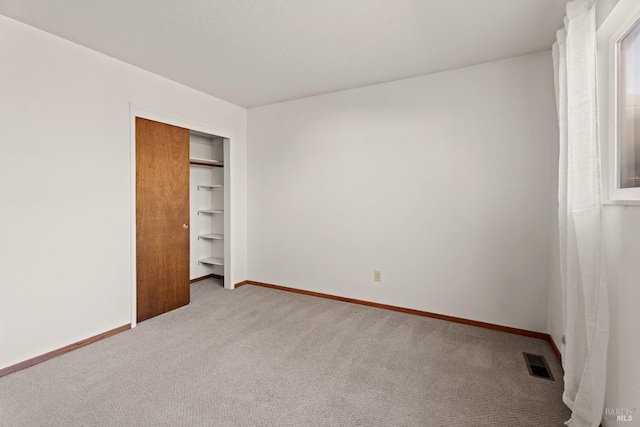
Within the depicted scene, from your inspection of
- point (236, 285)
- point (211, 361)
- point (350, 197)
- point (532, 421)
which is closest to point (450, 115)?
point (350, 197)

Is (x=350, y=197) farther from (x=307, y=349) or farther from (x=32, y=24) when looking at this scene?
(x=32, y=24)

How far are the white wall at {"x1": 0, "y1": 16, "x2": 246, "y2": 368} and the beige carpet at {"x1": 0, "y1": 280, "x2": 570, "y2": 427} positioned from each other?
12.8 inches

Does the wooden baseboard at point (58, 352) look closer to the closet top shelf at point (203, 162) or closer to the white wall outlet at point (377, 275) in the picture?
the closet top shelf at point (203, 162)

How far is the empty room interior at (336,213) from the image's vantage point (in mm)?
1769

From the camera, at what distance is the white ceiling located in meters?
2.13

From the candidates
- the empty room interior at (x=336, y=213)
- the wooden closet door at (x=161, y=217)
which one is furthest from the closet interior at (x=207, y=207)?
the wooden closet door at (x=161, y=217)

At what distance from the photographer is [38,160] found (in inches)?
95.0

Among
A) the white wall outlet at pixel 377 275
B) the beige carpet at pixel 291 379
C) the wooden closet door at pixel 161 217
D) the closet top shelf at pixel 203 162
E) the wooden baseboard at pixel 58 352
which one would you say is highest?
the closet top shelf at pixel 203 162

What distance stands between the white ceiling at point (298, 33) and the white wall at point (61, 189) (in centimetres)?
24

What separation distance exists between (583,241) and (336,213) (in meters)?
2.52

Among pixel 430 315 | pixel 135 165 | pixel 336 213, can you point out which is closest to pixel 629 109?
pixel 430 315

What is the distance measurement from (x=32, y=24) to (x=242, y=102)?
2204 millimetres

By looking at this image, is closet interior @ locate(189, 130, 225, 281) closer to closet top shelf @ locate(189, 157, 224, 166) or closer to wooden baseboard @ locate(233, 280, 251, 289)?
closet top shelf @ locate(189, 157, 224, 166)

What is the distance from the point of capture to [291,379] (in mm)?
2189
